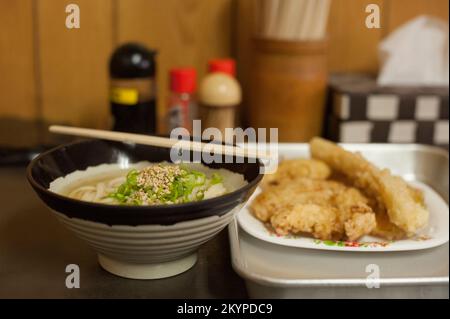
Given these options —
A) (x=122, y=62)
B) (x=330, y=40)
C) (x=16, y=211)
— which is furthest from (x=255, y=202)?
(x=330, y=40)

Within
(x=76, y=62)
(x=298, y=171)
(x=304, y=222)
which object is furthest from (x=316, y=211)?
(x=76, y=62)

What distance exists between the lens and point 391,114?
1.21 meters

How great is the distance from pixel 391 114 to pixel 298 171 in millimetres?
316

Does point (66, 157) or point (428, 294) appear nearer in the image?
point (428, 294)

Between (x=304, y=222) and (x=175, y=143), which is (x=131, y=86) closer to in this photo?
(x=175, y=143)

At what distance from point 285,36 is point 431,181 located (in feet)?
1.31

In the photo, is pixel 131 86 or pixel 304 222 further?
pixel 131 86

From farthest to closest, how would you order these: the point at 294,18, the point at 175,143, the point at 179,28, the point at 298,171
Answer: the point at 179,28 → the point at 294,18 → the point at 298,171 → the point at 175,143

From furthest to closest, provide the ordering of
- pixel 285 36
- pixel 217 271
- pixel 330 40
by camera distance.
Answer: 1. pixel 330 40
2. pixel 285 36
3. pixel 217 271

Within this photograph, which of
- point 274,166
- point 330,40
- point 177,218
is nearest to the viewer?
point 177,218

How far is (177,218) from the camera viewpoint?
611mm
